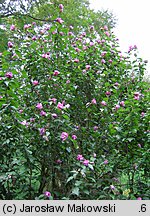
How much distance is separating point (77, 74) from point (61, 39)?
32 centimetres

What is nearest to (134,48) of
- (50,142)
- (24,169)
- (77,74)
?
(77,74)

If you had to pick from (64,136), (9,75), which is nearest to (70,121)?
(64,136)

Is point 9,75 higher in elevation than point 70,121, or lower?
higher

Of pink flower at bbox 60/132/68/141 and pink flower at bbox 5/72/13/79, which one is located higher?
pink flower at bbox 5/72/13/79

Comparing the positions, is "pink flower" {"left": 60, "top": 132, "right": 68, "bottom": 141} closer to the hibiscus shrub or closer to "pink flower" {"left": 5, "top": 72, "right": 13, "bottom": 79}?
the hibiscus shrub

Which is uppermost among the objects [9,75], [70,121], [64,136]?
[9,75]

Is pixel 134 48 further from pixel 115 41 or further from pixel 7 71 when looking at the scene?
pixel 7 71

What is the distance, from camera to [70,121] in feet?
7.56

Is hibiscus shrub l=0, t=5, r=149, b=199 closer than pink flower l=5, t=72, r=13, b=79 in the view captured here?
No

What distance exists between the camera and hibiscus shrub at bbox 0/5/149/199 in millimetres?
1960

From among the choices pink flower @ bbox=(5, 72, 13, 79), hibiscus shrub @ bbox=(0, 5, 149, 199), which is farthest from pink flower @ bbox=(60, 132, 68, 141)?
pink flower @ bbox=(5, 72, 13, 79)

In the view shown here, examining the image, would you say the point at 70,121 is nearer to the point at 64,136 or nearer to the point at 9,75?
the point at 64,136

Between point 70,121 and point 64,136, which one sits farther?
point 70,121

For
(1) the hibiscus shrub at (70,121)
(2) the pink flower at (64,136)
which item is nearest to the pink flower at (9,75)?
(1) the hibiscus shrub at (70,121)
